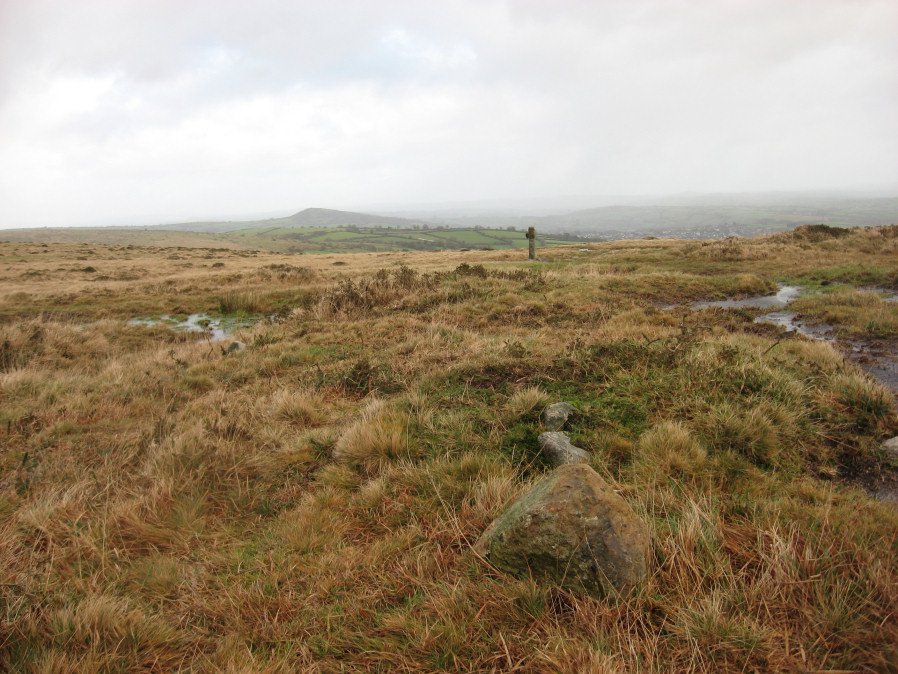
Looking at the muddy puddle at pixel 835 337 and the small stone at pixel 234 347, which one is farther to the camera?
the small stone at pixel 234 347

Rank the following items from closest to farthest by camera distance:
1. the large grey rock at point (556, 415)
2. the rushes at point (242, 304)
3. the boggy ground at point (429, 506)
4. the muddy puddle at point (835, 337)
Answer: the boggy ground at point (429, 506), the large grey rock at point (556, 415), the muddy puddle at point (835, 337), the rushes at point (242, 304)

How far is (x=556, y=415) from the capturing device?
15.0 feet

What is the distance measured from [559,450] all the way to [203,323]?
14.1m

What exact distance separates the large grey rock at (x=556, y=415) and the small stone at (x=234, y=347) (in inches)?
289

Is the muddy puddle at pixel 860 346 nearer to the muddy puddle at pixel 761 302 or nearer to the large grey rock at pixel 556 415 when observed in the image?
the muddy puddle at pixel 761 302

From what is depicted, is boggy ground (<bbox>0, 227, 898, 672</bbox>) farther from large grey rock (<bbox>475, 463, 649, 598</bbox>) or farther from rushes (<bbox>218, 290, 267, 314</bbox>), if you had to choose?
rushes (<bbox>218, 290, 267, 314</bbox>)

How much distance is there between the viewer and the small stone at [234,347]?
30.7 ft

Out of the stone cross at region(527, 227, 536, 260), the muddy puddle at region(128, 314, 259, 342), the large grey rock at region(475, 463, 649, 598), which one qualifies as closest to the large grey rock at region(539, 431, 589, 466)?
the large grey rock at region(475, 463, 649, 598)

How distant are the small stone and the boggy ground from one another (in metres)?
0.79

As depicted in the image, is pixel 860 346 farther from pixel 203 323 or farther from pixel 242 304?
pixel 242 304

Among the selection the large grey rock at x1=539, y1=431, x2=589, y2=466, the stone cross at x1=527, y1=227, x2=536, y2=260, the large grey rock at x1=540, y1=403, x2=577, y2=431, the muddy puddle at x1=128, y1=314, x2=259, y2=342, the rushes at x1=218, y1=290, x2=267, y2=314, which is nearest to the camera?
the large grey rock at x1=539, y1=431, x2=589, y2=466

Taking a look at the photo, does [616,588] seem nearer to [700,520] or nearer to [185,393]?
[700,520]

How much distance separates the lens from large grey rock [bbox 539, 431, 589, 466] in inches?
151

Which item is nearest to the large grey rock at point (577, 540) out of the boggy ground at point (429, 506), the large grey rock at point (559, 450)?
the boggy ground at point (429, 506)
